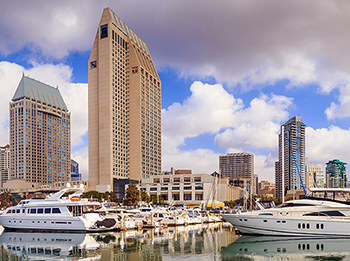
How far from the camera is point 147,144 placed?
18325 centimetres

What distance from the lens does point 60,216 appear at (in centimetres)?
5734

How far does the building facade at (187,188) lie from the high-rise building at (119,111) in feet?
32.0

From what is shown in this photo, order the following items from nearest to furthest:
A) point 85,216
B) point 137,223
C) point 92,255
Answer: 1. point 92,255
2. point 85,216
3. point 137,223

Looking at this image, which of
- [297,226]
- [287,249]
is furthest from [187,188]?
[287,249]

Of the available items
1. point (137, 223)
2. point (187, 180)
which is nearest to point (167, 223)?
point (137, 223)

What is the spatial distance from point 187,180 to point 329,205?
409ft

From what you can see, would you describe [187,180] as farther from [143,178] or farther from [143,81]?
[143,81]

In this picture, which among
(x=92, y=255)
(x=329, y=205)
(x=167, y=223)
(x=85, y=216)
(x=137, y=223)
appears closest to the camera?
(x=92, y=255)

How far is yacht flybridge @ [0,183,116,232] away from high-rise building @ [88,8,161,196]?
90075 millimetres

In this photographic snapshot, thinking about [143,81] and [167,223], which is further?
[143,81]

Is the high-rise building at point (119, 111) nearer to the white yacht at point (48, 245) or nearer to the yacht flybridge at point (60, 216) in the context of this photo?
the yacht flybridge at point (60, 216)

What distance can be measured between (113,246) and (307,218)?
26802 millimetres

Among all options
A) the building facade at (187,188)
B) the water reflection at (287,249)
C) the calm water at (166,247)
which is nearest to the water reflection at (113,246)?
the calm water at (166,247)

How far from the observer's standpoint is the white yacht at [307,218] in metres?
47.9
